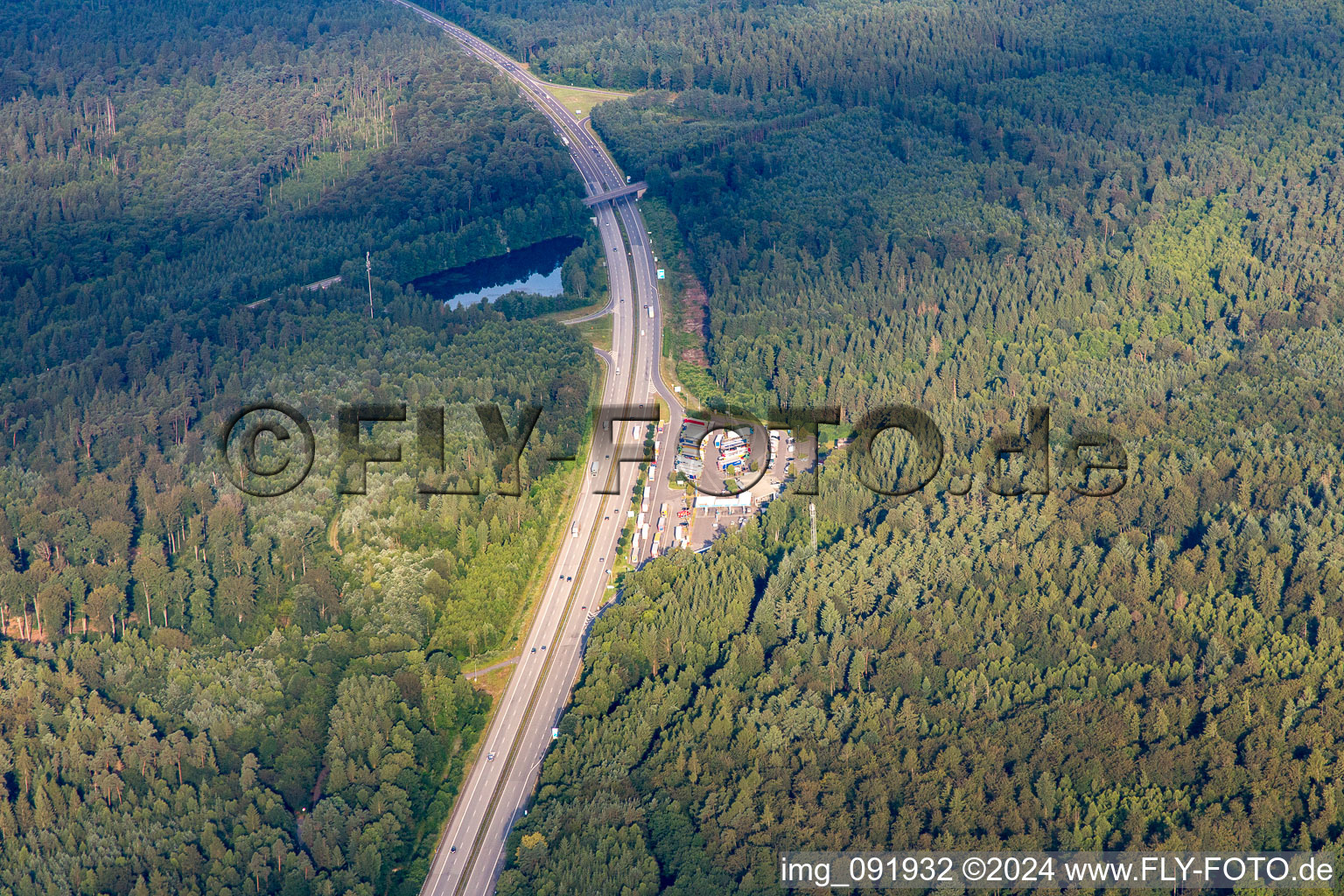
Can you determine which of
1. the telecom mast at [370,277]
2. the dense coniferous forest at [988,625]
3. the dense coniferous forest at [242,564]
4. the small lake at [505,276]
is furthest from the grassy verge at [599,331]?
the telecom mast at [370,277]

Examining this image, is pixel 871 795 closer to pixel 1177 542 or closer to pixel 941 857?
pixel 941 857

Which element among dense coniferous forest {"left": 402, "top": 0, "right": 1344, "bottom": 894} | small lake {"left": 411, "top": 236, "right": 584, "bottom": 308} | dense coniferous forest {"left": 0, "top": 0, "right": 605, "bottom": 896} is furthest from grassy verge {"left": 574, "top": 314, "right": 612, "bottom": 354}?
dense coniferous forest {"left": 402, "top": 0, "right": 1344, "bottom": 894}

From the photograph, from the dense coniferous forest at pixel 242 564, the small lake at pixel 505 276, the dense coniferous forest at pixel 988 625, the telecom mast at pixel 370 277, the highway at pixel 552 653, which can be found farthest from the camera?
the small lake at pixel 505 276

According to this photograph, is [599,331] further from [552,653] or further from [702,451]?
[552,653]

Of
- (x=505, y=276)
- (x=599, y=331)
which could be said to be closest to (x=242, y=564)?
(x=599, y=331)

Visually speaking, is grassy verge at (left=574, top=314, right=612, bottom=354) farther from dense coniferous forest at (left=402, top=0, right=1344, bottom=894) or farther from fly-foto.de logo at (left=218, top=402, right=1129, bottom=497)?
fly-foto.de logo at (left=218, top=402, right=1129, bottom=497)

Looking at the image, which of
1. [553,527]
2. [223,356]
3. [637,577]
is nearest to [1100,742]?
[637,577]

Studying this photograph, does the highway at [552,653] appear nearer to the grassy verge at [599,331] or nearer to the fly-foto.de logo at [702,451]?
the grassy verge at [599,331]
